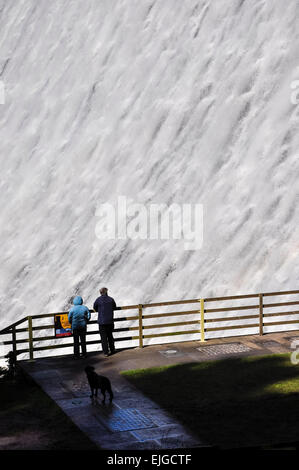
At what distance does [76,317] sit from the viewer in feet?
50.0

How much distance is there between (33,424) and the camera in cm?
1156

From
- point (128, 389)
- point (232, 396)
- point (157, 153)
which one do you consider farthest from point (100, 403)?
point (157, 153)

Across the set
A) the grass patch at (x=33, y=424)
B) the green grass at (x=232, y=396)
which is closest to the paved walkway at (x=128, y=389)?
the grass patch at (x=33, y=424)

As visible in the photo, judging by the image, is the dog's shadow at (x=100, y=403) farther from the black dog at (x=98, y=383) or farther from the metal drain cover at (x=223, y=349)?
the metal drain cover at (x=223, y=349)

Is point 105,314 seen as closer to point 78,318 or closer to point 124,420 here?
point 78,318

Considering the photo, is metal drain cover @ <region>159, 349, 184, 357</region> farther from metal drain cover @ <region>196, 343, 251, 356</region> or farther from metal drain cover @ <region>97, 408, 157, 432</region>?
metal drain cover @ <region>97, 408, 157, 432</region>

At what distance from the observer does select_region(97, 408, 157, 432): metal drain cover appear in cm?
1117

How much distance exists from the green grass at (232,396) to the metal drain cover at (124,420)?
572 mm

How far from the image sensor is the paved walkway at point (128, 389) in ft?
35.1

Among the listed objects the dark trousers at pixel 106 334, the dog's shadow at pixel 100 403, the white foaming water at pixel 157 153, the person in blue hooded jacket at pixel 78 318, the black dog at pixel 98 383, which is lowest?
the dog's shadow at pixel 100 403

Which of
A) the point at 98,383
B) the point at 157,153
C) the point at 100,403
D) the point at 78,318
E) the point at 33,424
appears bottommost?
the point at 33,424

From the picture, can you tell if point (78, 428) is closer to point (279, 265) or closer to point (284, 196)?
point (279, 265)

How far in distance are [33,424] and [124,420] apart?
1.55m

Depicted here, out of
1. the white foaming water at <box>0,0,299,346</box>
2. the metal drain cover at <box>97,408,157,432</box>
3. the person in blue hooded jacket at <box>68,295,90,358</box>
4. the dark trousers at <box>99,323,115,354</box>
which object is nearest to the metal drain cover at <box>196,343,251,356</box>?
the dark trousers at <box>99,323,115,354</box>
